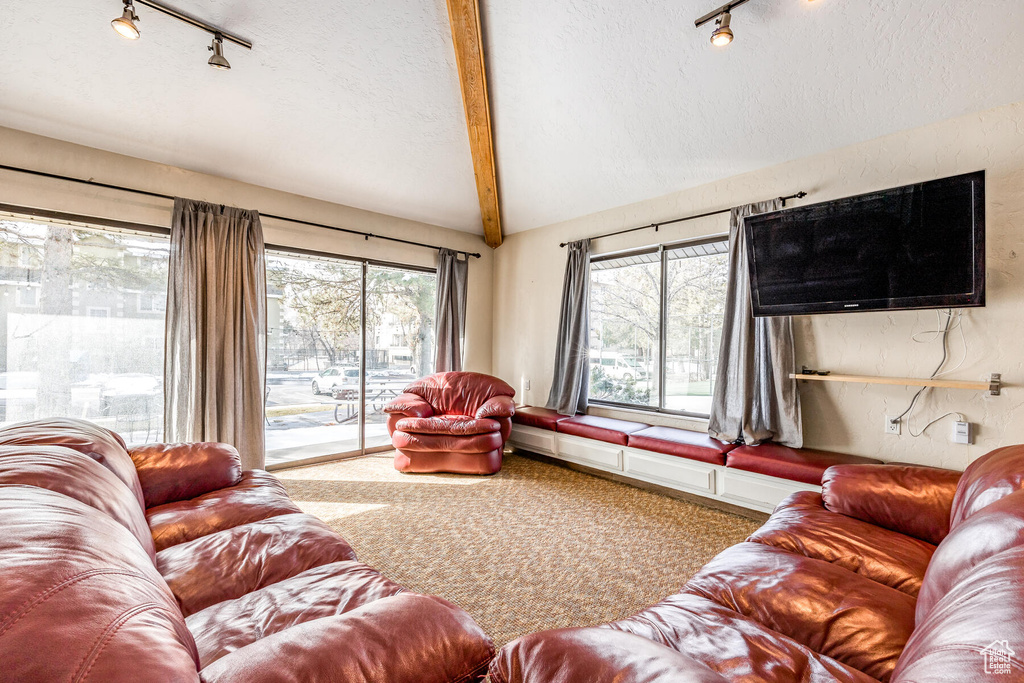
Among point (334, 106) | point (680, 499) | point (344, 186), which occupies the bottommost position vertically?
point (680, 499)

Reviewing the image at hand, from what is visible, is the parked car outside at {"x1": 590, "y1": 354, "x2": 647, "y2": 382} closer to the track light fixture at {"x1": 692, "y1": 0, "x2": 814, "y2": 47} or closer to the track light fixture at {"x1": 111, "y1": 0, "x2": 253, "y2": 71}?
the track light fixture at {"x1": 692, "y1": 0, "x2": 814, "y2": 47}

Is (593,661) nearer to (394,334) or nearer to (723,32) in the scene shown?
(723,32)

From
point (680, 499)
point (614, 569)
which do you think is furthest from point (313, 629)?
point (680, 499)

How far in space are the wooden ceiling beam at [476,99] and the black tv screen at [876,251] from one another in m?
2.34

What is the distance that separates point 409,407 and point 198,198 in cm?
262

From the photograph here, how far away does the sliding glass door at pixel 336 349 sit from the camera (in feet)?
13.9

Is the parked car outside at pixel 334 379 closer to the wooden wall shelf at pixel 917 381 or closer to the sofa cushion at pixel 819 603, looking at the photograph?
the sofa cushion at pixel 819 603

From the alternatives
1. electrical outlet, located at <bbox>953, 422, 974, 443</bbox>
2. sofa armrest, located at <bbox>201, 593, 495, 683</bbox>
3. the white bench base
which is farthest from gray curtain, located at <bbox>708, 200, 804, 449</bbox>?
sofa armrest, located at <bbox>201, 593, 495, 683</bbox>

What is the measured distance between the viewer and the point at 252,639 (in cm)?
107

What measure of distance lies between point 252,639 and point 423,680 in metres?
0.55

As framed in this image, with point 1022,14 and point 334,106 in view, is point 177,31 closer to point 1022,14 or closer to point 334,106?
point 334,106

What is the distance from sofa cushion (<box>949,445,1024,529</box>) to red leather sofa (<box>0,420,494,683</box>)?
1528 mm

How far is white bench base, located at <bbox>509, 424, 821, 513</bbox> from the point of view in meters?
2.92

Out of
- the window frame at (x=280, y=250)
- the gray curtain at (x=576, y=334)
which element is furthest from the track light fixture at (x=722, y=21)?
the window frame at (x=280, y=250)
